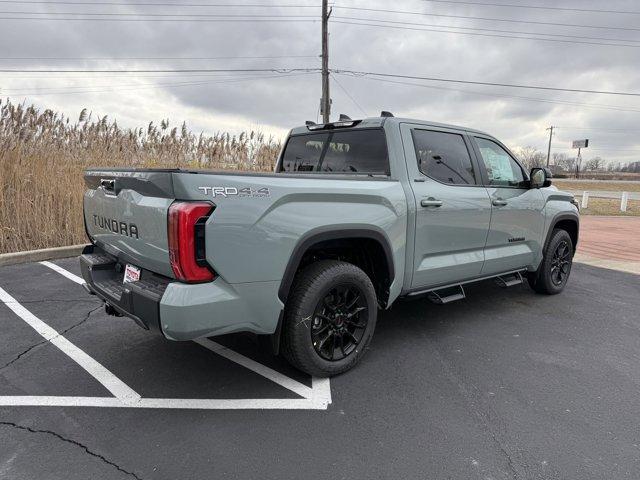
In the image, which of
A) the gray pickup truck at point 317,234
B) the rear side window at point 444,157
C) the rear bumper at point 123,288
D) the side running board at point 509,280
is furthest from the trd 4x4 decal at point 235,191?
the side running board at point 509,280

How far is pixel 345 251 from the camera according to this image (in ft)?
11.8

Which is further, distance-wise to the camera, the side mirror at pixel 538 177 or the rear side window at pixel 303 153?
the side mirror at pixel 538 177

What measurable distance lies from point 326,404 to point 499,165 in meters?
3.16

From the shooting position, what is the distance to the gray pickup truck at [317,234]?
254cm

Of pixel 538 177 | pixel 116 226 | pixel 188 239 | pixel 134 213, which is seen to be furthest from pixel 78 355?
pixel 538 177

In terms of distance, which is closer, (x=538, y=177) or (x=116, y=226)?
(x=116, y=226)

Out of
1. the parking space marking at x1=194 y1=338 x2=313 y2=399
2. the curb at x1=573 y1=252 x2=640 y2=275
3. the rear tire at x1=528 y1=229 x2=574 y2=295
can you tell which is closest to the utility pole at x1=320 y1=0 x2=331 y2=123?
the curb at x1=573 y1=252 x2=640 y2=275

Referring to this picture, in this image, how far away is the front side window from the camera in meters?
4.60

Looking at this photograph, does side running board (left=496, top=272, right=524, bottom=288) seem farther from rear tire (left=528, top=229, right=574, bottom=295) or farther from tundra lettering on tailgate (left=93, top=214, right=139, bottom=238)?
tundra lettering on tailgate (left=93, top=214, right=139, bottom=238)

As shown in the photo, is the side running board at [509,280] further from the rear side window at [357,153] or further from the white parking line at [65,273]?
the white parking line at [65,273]

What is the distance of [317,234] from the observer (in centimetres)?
298

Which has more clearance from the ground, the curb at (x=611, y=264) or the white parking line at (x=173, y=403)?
the white parking line at (x=173, y=403)

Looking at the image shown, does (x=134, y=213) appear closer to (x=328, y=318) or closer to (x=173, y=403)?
(x=173, y=403)

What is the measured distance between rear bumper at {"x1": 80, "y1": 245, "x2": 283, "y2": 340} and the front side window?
2.83m
